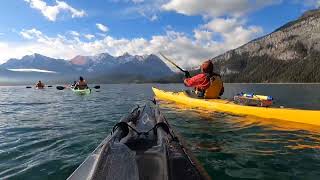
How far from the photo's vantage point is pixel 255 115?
18.2 metres

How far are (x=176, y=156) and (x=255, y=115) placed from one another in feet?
44.8

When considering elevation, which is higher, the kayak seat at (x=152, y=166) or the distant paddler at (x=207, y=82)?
the distant paddler at (x=207, y=82)

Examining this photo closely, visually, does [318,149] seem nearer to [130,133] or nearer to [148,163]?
[130,133]

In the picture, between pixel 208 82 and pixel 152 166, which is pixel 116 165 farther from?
pixel 208 82

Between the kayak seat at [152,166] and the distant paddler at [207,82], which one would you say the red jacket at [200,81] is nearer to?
the distant paddler at [207,82]

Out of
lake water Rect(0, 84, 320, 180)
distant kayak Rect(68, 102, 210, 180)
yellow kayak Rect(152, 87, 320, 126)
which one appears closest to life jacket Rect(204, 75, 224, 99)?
yellow kayak Rect(152, 87, 320, 126)

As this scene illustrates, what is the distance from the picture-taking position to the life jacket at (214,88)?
20953mm

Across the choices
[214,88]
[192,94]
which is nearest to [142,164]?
[214,88]

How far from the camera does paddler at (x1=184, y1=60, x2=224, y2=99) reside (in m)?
20.3

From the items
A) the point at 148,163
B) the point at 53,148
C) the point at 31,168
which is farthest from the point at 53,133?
the point at 148,163

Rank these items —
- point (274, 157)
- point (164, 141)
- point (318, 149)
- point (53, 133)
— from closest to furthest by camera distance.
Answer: point (164, 141) < point (274, 157) < point (318, 149) < point (53, 133)

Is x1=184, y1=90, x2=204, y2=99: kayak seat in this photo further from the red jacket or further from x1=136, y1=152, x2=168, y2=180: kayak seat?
x1=136, y1=152, x2=168, y2=180: kayak seat

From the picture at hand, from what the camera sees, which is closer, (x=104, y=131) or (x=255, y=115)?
(x=104, y=131)

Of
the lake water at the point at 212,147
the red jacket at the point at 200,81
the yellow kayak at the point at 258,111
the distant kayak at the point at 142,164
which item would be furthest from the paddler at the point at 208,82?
the distant kayak at the point at 142,164
